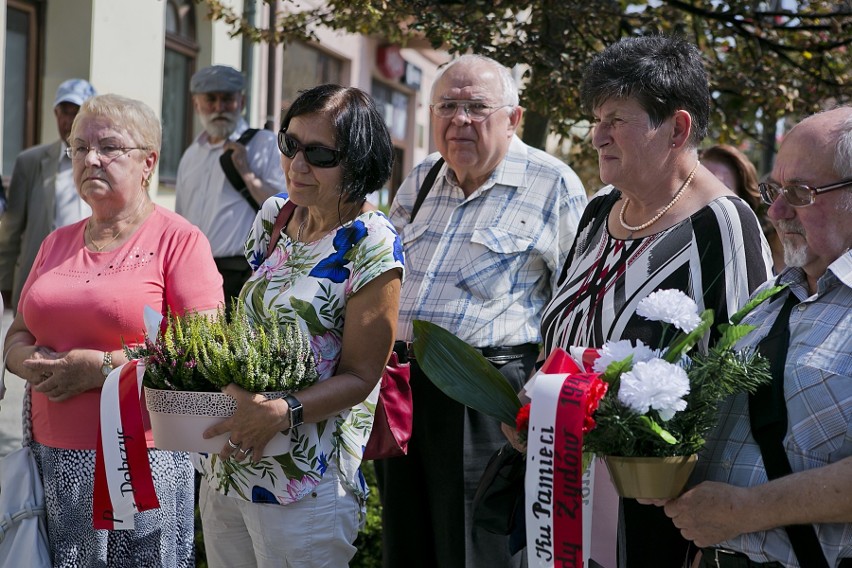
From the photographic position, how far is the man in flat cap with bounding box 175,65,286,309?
19.5 ft

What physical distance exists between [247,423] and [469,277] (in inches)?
55.1

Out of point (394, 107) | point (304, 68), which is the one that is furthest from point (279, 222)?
point (394, 107)

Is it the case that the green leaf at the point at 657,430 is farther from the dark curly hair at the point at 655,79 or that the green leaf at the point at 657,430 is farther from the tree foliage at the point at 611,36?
the tree foliage at the point at 611,36

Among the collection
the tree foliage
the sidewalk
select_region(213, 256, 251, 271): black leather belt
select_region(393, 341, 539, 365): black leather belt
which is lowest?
the sidewalk

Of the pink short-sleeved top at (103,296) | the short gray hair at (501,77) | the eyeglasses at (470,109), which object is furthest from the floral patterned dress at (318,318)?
the short gray hair at (501,77)

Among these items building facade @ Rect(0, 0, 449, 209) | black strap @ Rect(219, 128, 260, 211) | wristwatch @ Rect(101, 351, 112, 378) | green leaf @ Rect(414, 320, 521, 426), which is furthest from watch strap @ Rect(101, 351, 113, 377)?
building facade @ Rect(0, 0, 449, 209)

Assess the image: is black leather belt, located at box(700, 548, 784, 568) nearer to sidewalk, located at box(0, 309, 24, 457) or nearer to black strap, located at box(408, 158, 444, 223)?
black strap, located at box(408, 158, 444, 223)

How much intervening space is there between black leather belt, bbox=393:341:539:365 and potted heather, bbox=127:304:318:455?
1081 mm

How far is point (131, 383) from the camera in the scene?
116 inches

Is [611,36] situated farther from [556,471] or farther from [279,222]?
[556,471]

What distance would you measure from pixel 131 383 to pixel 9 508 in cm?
83

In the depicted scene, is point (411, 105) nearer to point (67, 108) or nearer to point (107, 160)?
point (67, 108)

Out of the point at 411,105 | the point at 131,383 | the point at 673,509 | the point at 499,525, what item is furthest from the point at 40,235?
the point at 411,105

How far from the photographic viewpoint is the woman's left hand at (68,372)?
326 centimetres
